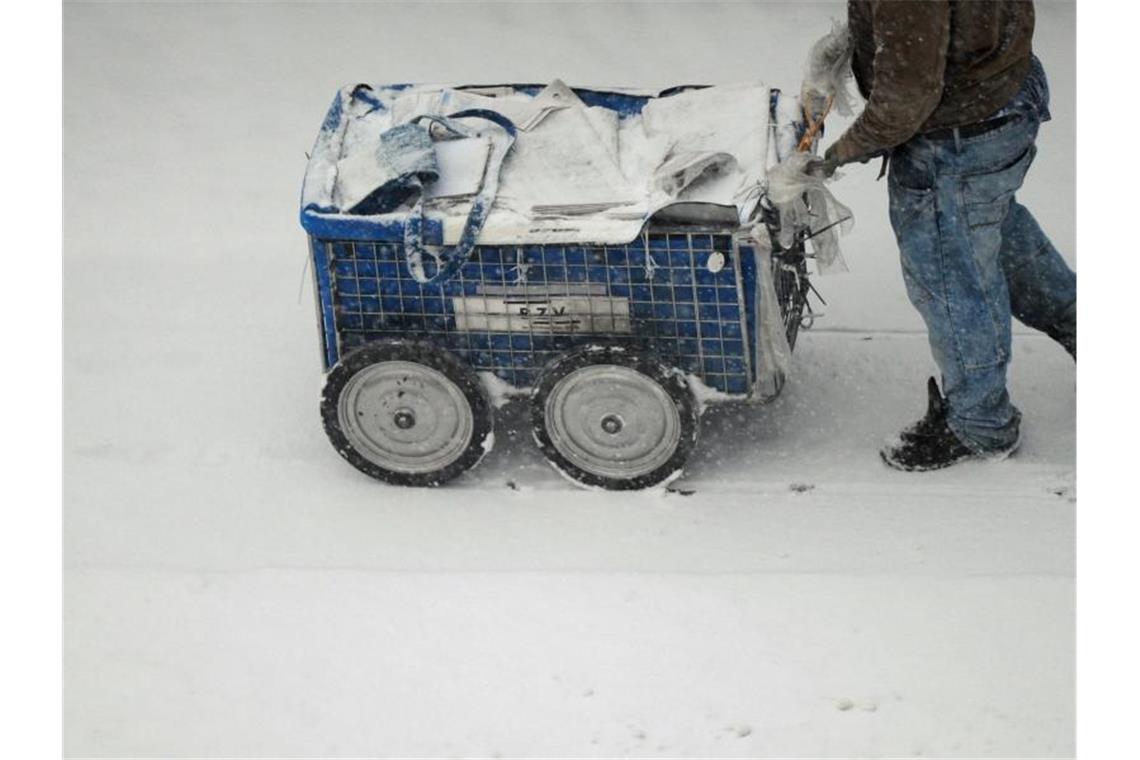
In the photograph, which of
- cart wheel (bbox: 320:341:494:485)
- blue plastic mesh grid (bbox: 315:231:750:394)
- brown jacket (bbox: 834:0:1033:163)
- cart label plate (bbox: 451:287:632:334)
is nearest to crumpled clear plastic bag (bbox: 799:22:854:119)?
brown jacket (bbox: 834:0:1033:163)

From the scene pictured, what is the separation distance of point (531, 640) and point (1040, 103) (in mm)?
1735

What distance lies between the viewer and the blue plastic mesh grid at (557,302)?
3.71 m

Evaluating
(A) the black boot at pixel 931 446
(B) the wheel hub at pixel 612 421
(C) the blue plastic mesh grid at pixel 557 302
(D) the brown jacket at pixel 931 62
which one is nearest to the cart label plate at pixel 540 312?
(C) the blue plastic mesh grid at pixel 557 302

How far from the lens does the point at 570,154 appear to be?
3.98 meters

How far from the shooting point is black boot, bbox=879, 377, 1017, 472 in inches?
160

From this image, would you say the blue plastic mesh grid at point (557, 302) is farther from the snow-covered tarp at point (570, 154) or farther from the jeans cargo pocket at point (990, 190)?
the jeans cargo pocket at point (990, 190)

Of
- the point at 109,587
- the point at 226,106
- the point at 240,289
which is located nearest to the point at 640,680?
the point at 109,587

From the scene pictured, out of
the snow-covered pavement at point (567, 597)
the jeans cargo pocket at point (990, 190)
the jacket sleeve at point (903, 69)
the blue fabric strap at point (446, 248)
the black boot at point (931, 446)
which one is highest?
the jacket sleeve at point (903, 69)

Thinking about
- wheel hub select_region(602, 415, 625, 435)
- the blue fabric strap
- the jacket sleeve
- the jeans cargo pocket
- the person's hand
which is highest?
the jacket sleeve

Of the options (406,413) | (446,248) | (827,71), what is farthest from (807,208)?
(406,413)

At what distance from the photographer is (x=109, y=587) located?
141 inches

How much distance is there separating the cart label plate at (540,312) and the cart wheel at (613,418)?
0.07 metres

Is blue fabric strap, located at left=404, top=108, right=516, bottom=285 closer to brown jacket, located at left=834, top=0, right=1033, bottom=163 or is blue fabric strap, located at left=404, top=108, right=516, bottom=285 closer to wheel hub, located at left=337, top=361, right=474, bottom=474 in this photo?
wheel hub, located at left=337, top=361, right=474, bottom=474

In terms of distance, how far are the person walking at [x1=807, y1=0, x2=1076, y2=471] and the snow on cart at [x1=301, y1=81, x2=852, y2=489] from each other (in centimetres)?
25
